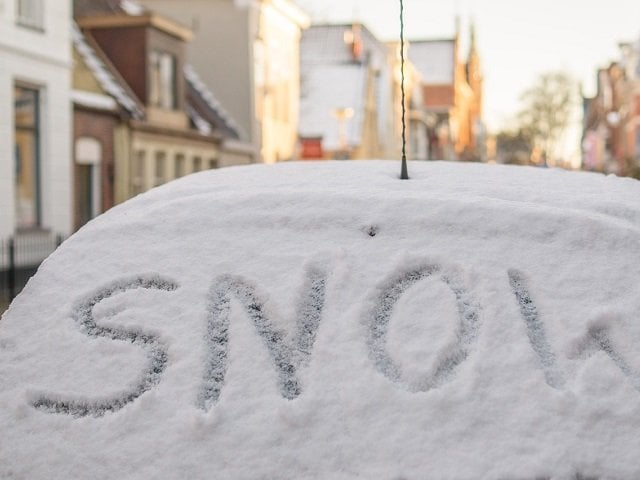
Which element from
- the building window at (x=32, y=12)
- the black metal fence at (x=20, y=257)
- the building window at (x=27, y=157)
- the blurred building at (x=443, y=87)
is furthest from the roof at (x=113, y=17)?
the blurred building at (x=443, y=87)

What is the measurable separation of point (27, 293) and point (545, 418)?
3.58 feet

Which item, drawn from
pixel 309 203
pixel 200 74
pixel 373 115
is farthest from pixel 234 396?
pixel 373 115

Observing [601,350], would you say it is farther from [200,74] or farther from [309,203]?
[200,74]

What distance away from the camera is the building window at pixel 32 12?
680 inches

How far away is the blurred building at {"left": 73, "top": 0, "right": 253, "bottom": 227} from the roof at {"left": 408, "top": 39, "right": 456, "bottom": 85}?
51329 mm

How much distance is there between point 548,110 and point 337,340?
74532 mm

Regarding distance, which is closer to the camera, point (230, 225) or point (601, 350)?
point (601, 350)

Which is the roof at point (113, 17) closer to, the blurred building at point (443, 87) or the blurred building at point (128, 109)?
the blurred building at point (128, 109)

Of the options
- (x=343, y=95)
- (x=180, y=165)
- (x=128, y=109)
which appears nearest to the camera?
(x=128, y=109)

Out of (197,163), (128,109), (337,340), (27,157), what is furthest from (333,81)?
(337,340)

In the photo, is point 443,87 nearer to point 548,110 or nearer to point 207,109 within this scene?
point 548,110

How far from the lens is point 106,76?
21.9 metres

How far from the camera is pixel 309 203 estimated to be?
215 cm

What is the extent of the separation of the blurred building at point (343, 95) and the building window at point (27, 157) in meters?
15.9
